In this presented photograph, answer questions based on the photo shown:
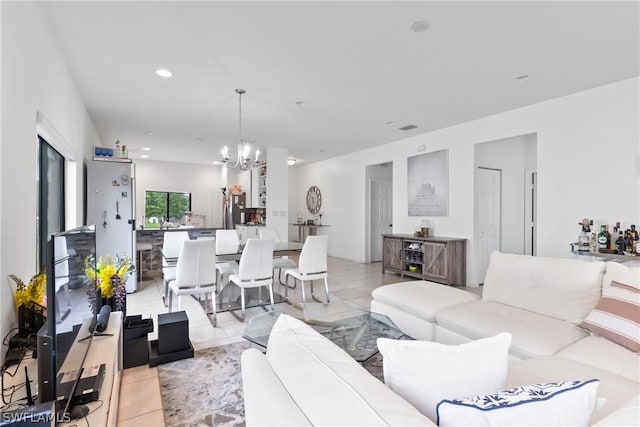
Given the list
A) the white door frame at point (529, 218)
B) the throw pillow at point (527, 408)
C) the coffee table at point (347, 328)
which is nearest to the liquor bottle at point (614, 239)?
the white door frame at point (529, 218)

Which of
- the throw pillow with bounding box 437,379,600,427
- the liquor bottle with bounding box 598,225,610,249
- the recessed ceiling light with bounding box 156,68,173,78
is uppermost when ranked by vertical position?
the recessed ceiling light with bounding box 156,68,173,78

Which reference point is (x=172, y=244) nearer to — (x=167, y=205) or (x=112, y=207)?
(x=112, y=207)

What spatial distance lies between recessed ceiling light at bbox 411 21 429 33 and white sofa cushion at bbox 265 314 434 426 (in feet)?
7.99

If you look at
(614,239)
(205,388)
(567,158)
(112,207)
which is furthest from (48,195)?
(614,239)

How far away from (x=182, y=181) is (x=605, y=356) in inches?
400

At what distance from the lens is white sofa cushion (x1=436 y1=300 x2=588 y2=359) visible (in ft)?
5.97

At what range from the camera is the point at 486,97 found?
3949 mm

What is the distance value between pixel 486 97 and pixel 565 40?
1.33 meters

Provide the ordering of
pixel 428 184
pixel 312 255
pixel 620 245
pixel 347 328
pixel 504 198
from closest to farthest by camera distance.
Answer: pixel 347 328
pixel 620 245
pixel 312 255
pixel 504 198
pixel 428 184

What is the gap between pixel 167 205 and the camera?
377 inches

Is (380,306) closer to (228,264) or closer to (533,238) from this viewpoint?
(228,264)

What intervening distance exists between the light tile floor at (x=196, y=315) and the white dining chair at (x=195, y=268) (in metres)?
0.28

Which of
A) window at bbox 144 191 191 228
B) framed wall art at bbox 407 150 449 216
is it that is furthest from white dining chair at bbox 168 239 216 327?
window at bbox 144 191 191 228

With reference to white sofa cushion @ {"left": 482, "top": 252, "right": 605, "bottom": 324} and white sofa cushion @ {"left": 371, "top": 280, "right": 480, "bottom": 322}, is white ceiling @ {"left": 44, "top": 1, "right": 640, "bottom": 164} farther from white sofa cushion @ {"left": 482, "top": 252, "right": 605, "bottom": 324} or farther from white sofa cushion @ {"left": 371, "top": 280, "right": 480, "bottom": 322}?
white sofa cushion @ {"left": 371, "top": 280, "right": 480, "bottom": 322}
